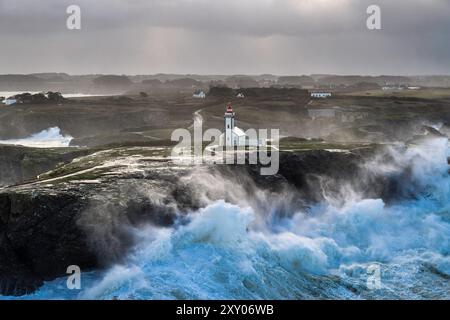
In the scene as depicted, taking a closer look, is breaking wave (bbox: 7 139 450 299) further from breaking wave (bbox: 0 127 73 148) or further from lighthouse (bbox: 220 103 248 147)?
breaking wave (bbox: 0 127 73 148)

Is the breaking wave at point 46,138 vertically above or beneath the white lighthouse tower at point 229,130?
beneath

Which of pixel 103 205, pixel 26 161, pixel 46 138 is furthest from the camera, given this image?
pixel 46 138

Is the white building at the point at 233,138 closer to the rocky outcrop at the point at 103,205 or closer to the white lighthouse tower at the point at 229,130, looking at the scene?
the white lighthouse tower at the point at 229,130

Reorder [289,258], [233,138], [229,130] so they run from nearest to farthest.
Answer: [289,258] < [233,138] < [229,130]

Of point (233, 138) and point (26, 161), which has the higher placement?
point (233, 138)

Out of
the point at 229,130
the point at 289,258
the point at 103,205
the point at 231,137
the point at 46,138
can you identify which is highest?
the point at 229,130

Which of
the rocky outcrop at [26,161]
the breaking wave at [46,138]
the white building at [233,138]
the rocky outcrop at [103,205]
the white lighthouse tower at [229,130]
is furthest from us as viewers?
the breaking wave at [46,138]

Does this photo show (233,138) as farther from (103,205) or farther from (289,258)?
(103,205)

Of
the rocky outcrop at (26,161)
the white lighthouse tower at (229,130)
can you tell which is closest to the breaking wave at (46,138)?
the rocky outcrop at (26,161)

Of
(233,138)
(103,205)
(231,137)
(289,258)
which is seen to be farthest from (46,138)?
(289,258)

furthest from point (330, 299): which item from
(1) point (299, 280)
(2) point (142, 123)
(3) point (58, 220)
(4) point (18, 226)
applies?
(2) point (142, 123)
